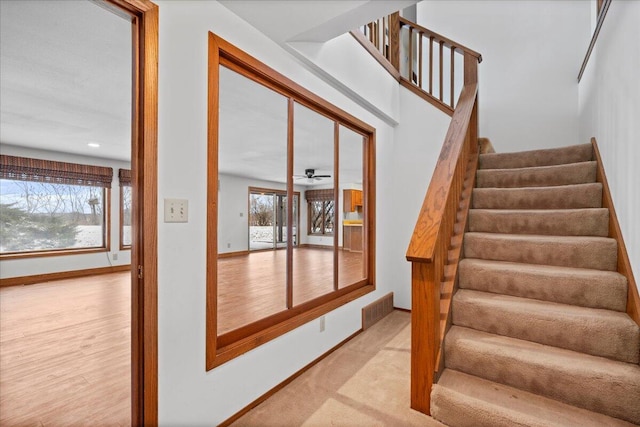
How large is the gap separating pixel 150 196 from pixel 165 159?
20 centimetres

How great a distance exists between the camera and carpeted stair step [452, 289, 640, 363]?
152 centimetres

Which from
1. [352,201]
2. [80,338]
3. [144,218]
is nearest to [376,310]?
[144,218]

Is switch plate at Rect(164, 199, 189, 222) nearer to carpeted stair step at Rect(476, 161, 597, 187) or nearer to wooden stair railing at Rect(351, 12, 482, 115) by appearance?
wooden stair railing at Rect(351, 12, 482, 115)

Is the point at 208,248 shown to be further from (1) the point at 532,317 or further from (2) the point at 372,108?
(2) the point at 372,108

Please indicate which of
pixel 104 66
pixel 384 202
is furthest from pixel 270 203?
pixel 104 66

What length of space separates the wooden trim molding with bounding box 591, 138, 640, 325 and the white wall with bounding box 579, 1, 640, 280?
1.8 inches

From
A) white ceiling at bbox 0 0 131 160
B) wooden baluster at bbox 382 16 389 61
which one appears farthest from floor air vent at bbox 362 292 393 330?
white ceiling at bbox 0 0 131 160

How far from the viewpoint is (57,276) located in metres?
5.67

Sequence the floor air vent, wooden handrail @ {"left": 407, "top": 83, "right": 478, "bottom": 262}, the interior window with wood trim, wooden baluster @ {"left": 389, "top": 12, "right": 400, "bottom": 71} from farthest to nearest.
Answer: wooden baluster @ {"left": 389, "top": 12, "right": 400, "bottom": 71} → the floor air vent → the interior window with wood trim → wooden handrail @ {"left": 407, "top": 83, "right": 478, "bottom": 262}

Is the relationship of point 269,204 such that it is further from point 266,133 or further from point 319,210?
point 266,133

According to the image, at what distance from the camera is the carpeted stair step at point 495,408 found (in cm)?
139

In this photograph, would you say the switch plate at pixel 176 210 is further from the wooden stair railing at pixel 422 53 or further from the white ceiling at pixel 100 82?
the wooden stair railing at pixel 422 53

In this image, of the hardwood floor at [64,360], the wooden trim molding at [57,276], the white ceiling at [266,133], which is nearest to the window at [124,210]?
the wooden trim molding at [57,276]

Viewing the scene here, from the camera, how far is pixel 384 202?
11.9ft
